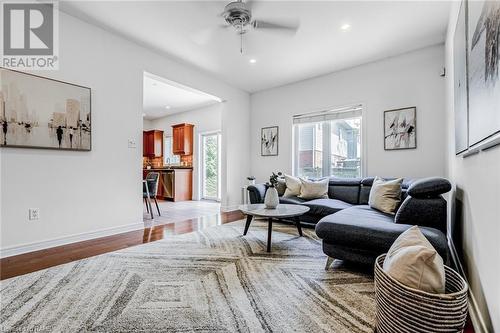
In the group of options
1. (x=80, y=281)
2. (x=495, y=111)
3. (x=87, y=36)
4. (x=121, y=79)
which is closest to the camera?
(x=495, y=111)

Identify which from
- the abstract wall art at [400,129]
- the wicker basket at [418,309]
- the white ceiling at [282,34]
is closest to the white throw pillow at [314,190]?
the abstract wall art at [400,129]

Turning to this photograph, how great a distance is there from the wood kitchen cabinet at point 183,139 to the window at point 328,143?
363 cm

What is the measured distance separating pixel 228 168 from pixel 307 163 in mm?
1676

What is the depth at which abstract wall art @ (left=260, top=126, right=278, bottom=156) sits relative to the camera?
17.9ft

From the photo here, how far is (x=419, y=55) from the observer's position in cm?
376

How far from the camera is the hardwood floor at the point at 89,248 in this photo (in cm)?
229

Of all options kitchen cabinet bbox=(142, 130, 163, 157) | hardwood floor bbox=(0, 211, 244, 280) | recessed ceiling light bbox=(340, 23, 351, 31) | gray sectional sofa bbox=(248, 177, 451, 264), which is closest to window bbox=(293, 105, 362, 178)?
recessed ceiling light bbox=(340, 23, 351, 31)

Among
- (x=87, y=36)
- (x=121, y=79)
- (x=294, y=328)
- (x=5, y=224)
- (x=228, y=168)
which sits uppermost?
(x=87, y=36)

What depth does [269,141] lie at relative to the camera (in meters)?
5.57

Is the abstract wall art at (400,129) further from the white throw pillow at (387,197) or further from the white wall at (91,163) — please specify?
the white wall at (91,163)

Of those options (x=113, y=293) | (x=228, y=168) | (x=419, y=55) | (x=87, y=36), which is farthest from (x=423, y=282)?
(x=228, y=168)

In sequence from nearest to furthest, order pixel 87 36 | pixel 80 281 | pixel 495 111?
pixel 495 111 < pixel 80 281 < pixel 87 36

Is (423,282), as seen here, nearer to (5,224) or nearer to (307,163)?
(5,224)

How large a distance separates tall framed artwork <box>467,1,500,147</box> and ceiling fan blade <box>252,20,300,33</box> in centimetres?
187
